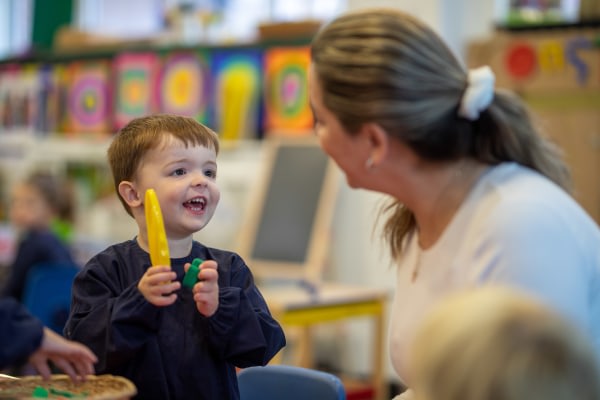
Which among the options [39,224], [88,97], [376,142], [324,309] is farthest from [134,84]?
[376,142]

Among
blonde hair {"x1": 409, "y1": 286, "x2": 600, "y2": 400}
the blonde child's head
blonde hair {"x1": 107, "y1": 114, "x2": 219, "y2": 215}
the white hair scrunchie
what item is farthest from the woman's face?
the blonde child's head

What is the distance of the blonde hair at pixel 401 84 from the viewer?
55.6 inches

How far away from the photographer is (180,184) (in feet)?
5.32

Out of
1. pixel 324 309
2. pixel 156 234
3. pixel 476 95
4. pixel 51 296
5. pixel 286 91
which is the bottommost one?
pixel 324 309

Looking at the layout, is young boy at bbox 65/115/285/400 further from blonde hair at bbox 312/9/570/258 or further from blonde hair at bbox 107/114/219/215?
blonde hair at bbox 312/9/570/258

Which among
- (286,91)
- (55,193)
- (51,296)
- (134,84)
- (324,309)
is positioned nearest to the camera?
(51,296)

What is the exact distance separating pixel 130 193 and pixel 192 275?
231 millimetres

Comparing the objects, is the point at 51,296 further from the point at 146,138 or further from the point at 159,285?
the point at 159,285

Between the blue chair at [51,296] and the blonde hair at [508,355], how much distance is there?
9.45 feet

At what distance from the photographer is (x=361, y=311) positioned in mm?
4348

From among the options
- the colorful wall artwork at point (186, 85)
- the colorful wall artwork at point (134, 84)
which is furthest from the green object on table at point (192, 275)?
the colorful wall artwork at point (134, 84)

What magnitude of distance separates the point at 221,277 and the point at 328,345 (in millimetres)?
3554

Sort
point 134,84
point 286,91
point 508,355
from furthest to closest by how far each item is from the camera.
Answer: point 134,84
point 286,91
point 508,355

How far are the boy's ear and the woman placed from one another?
0.38 m
